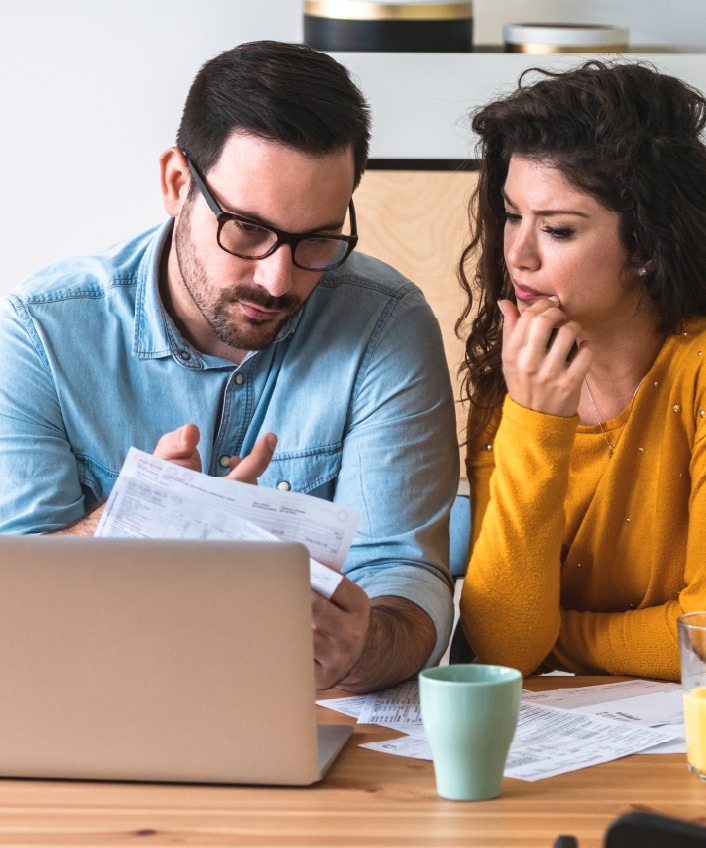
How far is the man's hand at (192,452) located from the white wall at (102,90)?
5.38 ft

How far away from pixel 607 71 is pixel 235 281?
59 centimetres

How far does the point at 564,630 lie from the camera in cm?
147

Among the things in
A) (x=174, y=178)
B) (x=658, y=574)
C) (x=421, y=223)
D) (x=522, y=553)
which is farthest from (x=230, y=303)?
(x=421, y=223)

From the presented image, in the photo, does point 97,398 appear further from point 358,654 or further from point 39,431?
point 358,654

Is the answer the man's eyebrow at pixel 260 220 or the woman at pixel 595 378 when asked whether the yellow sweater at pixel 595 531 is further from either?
the man's eyebrow at pixel 260 220

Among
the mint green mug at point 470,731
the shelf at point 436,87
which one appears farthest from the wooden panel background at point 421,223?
the mint green mug at point 470,731

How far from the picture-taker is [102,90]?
269 cm

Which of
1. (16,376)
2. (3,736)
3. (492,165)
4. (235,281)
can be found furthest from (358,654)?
(492,165)

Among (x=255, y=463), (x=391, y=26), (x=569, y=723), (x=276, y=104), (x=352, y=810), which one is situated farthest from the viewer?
(x=391, y=26)

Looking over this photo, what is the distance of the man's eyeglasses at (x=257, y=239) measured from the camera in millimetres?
1422

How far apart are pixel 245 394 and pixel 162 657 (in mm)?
709

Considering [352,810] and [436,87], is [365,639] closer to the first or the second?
[352,810]

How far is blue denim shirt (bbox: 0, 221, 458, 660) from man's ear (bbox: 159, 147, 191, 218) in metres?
0.07

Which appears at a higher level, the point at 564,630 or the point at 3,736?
the point at 3,736
